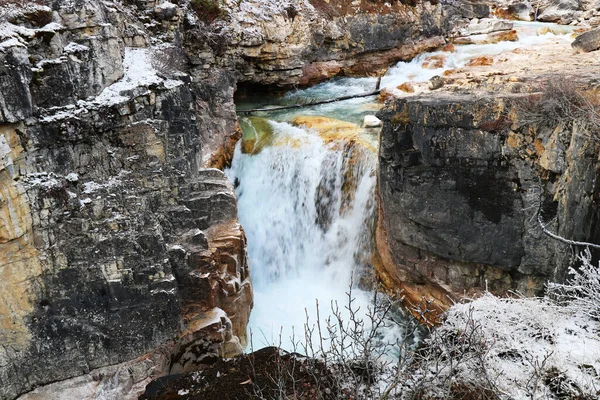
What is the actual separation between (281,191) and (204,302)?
4262mm

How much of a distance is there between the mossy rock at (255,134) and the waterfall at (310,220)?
0.81 metres

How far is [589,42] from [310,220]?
8675 millimetres

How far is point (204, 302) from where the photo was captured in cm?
971

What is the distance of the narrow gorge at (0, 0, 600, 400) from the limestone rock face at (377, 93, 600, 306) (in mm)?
39

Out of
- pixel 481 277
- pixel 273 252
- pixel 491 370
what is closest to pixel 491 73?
pixel 481 277

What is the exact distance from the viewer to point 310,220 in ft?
42.1

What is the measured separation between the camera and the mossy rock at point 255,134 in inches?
548

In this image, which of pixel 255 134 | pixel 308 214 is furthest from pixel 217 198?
pixel 255 134

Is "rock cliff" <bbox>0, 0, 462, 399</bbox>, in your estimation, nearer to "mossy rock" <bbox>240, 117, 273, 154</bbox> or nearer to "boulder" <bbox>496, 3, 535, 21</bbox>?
"mossy rock" <bbox>240, 117, 273, 154</bbox>

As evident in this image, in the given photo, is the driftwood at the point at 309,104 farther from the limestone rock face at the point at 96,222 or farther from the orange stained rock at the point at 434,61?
the limestone rock face at the point at 96,222

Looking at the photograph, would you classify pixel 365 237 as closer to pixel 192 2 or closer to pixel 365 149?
pixel 365 149

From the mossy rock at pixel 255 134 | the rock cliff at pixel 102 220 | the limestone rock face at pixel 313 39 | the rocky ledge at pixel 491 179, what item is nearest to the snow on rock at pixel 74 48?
the rock cliff at pixel 102 220

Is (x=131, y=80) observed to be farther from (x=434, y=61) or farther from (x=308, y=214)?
(x=434, y=61)

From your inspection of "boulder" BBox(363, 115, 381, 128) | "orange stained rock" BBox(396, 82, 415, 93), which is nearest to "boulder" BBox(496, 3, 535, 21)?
"orange stained rock" BBox(396, 82, 415, 93)
